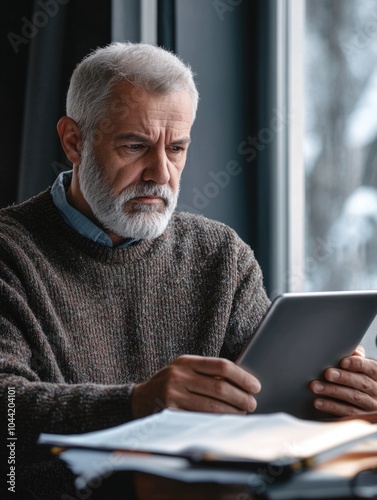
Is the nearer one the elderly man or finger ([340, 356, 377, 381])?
finger ([340, 356, 377, 381])

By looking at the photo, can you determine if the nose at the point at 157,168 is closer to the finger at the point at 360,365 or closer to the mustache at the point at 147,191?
the mustache at the point at 147,191

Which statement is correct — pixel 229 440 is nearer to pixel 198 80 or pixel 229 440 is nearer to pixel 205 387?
pixel 205 387

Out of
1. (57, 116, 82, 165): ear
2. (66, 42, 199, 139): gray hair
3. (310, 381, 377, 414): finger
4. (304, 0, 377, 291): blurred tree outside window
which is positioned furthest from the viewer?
(304, 0, 377, 291): blurred tree outside window

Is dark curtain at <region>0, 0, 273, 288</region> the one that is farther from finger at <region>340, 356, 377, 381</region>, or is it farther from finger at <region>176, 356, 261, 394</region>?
finger at <region>176, 356, 261, 394</region>

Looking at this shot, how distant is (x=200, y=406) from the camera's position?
1.17 metres

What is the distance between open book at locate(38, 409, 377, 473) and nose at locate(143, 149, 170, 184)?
0.79 metres

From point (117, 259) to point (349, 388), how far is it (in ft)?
2.02

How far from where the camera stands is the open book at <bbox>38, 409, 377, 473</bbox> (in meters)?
0.86

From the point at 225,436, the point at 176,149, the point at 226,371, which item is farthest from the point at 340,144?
the point at 225,436

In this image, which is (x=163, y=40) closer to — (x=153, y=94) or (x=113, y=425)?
(x=153, y=94)

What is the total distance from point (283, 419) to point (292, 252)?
64.2 inches

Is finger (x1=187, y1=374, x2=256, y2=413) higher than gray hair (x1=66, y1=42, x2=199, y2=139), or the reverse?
gray hair (x1=66, y1=42, x2=199, y2=139)

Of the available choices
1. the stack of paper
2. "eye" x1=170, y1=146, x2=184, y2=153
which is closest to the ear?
"eye" x1=170, y1=146, x2=184, y2=153

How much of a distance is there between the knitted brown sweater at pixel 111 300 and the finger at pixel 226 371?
37 cm
